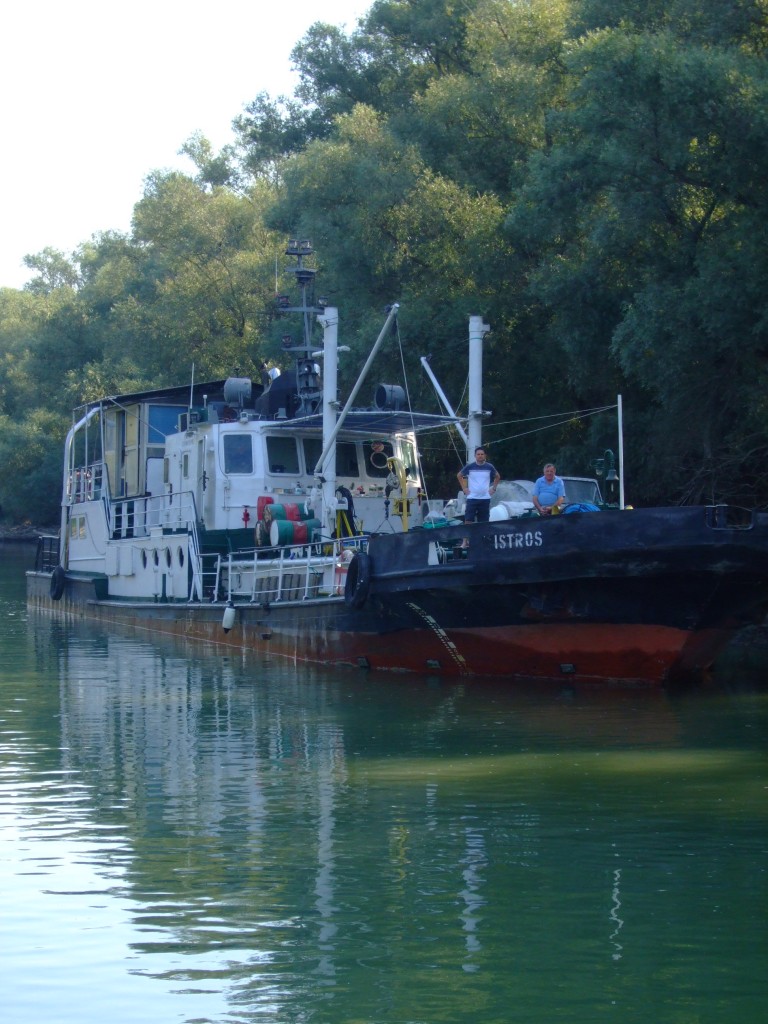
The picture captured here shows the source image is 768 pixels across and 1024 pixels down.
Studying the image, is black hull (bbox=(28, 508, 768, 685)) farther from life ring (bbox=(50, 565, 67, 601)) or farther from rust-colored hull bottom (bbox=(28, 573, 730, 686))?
life ring (bbox=(50, 565, 67, 601))

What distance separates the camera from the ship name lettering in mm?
15773

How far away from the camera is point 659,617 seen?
15.9 metres

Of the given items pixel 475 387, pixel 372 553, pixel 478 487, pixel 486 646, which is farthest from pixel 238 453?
pixel 486 646

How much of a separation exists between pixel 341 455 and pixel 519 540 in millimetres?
6266

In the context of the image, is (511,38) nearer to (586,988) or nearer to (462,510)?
(462,510)

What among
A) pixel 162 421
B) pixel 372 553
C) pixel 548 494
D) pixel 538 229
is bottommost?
pixel 372 553

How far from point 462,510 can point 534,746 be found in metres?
7.32

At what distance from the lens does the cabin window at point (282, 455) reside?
2144 centimetres

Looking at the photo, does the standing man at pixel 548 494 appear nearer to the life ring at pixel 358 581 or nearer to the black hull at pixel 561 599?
the black hull at pixel 561 599

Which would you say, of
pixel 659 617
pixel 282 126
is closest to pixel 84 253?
pixel 282 126

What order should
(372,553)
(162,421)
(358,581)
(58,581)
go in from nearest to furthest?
(358,581) < (372,553) < (162,421) < (58,581)

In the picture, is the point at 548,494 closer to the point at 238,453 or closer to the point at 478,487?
the point at 478,487

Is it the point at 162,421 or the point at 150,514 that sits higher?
the point at 162,421

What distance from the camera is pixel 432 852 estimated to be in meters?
8.90
